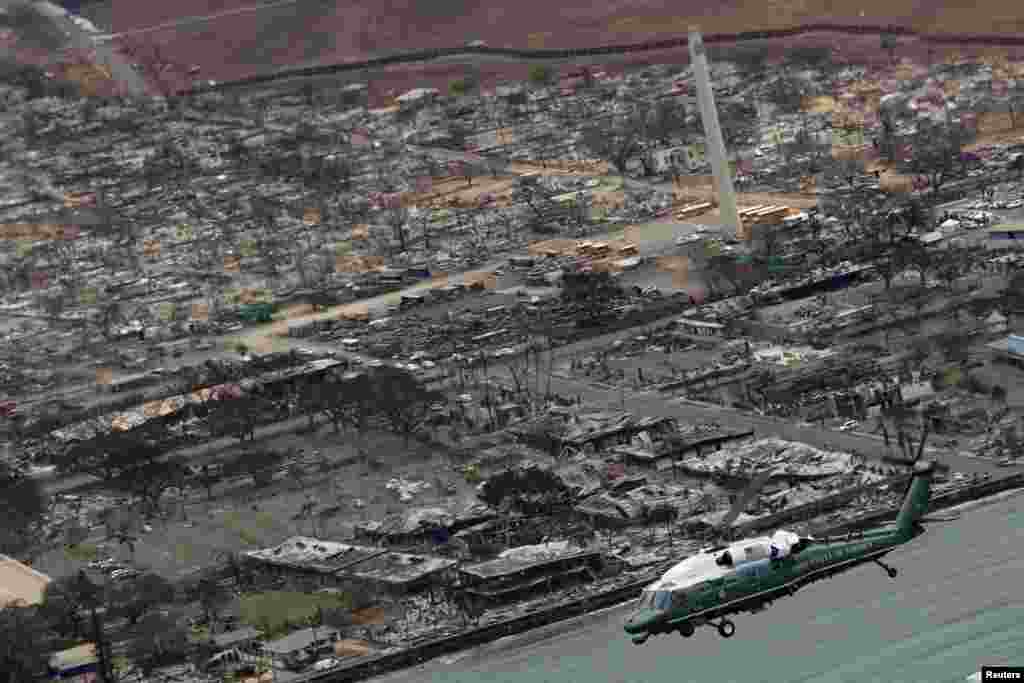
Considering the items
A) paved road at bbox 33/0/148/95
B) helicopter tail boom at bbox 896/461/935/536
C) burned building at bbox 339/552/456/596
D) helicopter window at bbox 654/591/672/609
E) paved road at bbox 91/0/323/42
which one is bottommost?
paved road at bbox 91/0/323/42

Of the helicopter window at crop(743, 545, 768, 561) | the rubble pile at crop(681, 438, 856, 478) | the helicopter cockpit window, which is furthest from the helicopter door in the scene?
the rubble pile at crop(681, 438, 856, 478)

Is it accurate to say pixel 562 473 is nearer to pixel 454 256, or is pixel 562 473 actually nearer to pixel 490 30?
pixel 454 256

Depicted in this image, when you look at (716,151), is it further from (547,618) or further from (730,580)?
(730,580)

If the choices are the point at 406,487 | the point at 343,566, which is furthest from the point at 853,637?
the point at 406,487

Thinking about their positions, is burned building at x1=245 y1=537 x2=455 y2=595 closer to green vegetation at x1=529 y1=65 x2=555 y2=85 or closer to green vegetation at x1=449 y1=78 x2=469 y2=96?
green vegetation at x1=529 y1=65 x2=555 y2=85

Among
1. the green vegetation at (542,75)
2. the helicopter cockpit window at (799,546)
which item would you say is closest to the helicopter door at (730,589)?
the helicopter cockpit window at (799,546)

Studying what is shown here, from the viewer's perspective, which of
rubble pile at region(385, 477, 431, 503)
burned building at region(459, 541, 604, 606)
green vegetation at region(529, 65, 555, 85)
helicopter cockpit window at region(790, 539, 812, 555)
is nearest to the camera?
helicopter cockpit window at region(790, 539, 812, 555)
